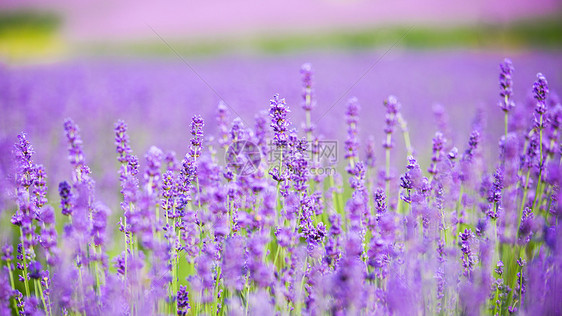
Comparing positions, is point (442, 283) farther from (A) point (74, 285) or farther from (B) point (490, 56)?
(B) point (490, 56)

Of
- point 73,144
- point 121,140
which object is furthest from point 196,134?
point 73,144

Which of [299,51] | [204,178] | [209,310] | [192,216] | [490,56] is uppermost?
[299,51]

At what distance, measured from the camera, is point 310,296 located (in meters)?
1.61

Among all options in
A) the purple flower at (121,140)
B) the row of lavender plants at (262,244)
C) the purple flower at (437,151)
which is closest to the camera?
the row of lavender plants at (262,244)

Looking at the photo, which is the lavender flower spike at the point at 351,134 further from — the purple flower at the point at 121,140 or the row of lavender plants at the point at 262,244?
the purple flower at the point at 121,140

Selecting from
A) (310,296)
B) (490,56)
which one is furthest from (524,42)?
(310,296)

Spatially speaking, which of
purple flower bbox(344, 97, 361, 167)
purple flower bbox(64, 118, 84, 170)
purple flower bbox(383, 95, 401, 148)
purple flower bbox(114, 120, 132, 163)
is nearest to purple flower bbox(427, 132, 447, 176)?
purple flower bbox(383, 95, 401, 148)

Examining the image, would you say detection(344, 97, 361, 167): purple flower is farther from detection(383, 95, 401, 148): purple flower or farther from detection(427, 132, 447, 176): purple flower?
detection(427, 132, 447, 176): purple flower

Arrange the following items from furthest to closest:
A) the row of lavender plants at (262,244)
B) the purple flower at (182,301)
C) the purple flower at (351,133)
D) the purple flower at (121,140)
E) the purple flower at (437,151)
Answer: the purple flower at (351,133)
the purple flower at (437,151)
the purple flower at (121,140)
the purple flower at (182,301)
the row of lavender plants at (262,244)

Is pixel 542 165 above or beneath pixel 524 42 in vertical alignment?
beneath

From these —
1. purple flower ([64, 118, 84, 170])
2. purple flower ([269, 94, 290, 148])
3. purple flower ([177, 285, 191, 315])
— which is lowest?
purple flower ([177, 285, 191, 315])

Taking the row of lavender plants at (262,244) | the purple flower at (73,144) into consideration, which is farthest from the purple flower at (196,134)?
the purple flower at (73,144)

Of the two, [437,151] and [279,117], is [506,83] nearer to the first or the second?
[437,151]

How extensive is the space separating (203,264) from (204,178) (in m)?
0.32
